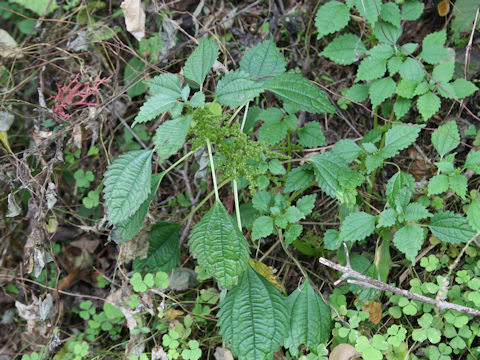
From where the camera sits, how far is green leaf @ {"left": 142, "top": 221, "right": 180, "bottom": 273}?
2131mm

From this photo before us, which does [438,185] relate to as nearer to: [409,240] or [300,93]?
[409,240]

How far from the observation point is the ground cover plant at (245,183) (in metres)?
1.75

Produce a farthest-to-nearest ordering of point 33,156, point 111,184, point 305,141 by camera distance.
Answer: point 33,156 < point 305,141 < point 111,184

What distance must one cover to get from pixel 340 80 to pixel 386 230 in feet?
3.21

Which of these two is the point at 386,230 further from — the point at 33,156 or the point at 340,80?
the point at 33,156

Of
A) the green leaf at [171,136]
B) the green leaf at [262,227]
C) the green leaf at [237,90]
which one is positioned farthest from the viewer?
the green leaf at [262,227]

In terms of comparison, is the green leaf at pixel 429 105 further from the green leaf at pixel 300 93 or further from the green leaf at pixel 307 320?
the green leaf at pixel 307 320

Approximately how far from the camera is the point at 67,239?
8.72 feet

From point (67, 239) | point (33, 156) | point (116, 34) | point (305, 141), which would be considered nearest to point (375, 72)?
point (305, 141)

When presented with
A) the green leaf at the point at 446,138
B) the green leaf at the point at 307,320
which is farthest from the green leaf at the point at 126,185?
the green leaf at the point at 446,138

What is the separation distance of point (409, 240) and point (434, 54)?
92 centimetres

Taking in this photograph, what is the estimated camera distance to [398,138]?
6.23ft

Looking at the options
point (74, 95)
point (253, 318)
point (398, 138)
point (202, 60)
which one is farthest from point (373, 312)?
point (74, 95)

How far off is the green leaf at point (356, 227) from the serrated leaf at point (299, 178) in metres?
0.26
